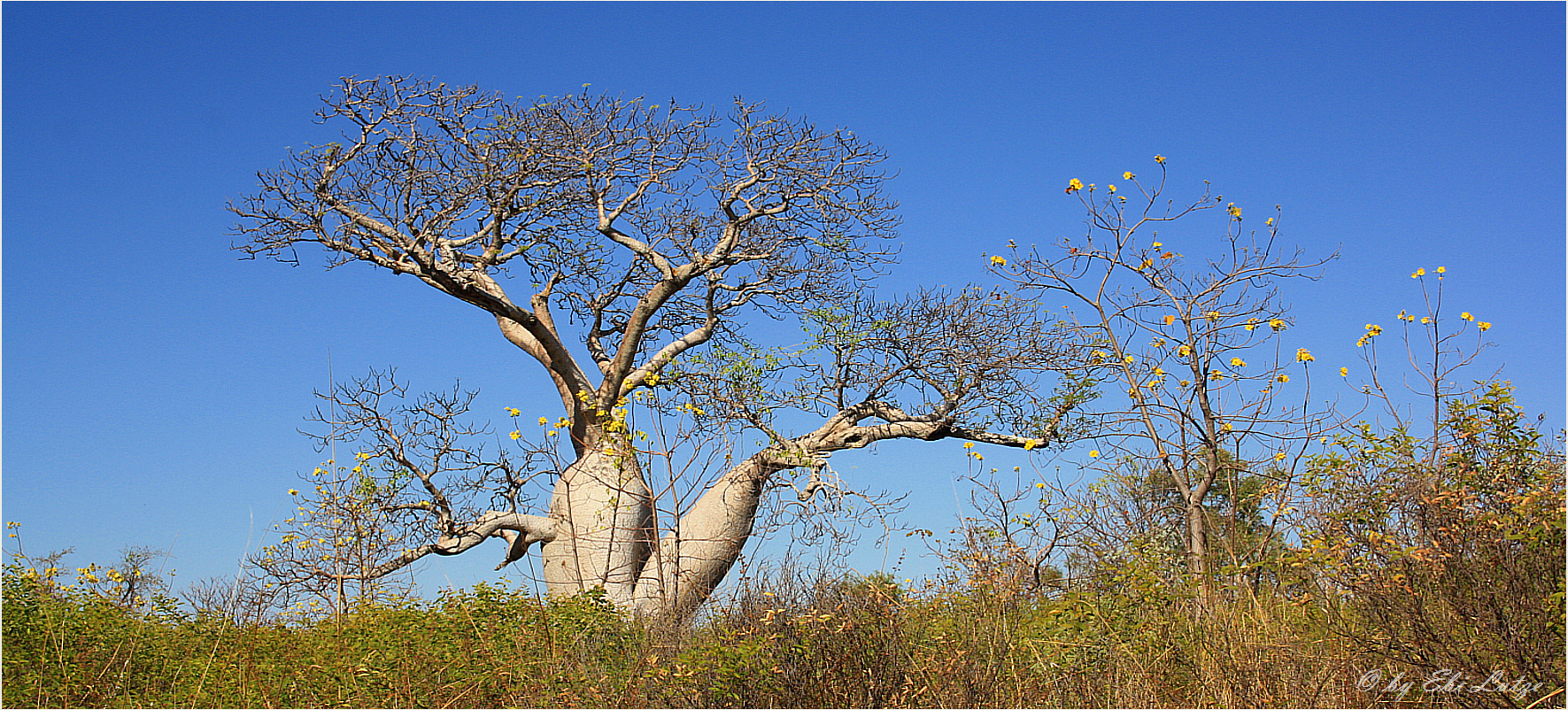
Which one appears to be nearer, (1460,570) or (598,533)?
(1460,570)

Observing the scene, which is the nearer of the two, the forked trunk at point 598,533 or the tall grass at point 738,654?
the tall grass at point 738,654

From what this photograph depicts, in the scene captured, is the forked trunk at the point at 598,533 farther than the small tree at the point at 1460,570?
Yes

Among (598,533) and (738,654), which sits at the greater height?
(598,533)

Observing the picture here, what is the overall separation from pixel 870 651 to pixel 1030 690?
25.6 inches

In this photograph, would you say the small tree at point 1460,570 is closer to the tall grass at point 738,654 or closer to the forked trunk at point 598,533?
the tall grass at point 738,654

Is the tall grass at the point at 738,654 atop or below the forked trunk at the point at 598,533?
below

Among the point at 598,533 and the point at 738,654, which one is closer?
the point at 738,654

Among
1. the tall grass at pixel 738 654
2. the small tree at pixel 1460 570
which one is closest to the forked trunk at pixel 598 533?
the tall grass at pixel 738 654

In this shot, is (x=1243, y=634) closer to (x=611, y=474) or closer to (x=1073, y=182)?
(x=1073, y=182)

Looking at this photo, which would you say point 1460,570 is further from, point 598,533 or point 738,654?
point 598,533

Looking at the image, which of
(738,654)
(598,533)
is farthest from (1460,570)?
(598,533)

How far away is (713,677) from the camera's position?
13.9 feet

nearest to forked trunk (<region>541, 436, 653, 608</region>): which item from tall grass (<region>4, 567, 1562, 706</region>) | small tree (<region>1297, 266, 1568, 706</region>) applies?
tall grass (<region>4, 567, 1562, 706</region>)

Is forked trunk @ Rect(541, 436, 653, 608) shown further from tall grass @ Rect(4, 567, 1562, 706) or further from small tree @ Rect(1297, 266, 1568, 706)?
small tree @ Rect(1297, 266, 1568, 706)
